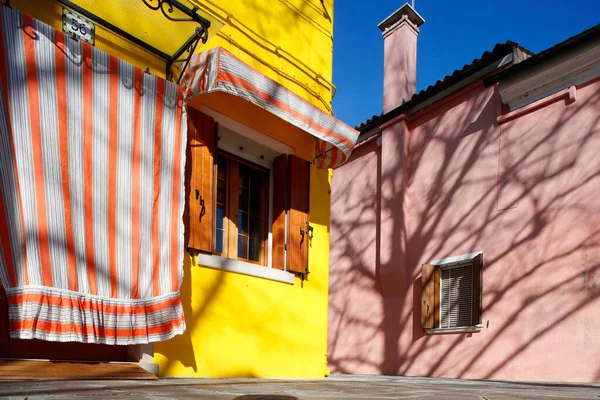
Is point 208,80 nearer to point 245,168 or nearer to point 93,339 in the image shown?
point 245,168

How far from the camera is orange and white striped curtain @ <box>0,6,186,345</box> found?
3529 millimetres

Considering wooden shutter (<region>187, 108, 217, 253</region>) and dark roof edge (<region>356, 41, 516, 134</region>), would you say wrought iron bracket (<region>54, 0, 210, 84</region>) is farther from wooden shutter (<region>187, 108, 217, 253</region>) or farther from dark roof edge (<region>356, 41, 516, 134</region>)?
dark roof edge (<region>356, 41, 516, 134</region>)

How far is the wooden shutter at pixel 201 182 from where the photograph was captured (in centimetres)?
484

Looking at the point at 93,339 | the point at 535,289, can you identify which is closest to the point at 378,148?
the point at 535,289

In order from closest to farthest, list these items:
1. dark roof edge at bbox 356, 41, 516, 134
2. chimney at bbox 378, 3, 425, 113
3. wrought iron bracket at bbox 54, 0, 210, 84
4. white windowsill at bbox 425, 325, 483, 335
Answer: wrought iron bracket at bbox 54, 0, 210, 84 → white windowsill at bbox 425, 325, 483, 335 → dark roof edge at bbox 356, 41, 516, 134 → chimney at bbox 378, 3, 425, 113

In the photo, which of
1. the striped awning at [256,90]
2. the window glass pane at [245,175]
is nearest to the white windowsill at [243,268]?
the window glass pane at [245,175]

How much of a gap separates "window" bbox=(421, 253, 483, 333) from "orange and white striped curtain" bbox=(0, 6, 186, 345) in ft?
18.2

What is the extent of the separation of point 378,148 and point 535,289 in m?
4.56

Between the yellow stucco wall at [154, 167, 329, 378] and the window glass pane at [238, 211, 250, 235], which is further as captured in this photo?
the window glass pane at [238, 211, 250, 235]

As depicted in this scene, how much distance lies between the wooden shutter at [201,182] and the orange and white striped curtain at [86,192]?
23cm

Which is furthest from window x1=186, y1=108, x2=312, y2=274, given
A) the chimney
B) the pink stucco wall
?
the chimney

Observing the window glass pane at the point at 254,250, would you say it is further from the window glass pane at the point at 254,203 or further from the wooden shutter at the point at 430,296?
the wooden shutter at the point at 430,296

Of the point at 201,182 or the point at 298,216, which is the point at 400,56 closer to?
the point at 298,216

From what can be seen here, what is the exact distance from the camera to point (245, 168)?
5.88 metres
